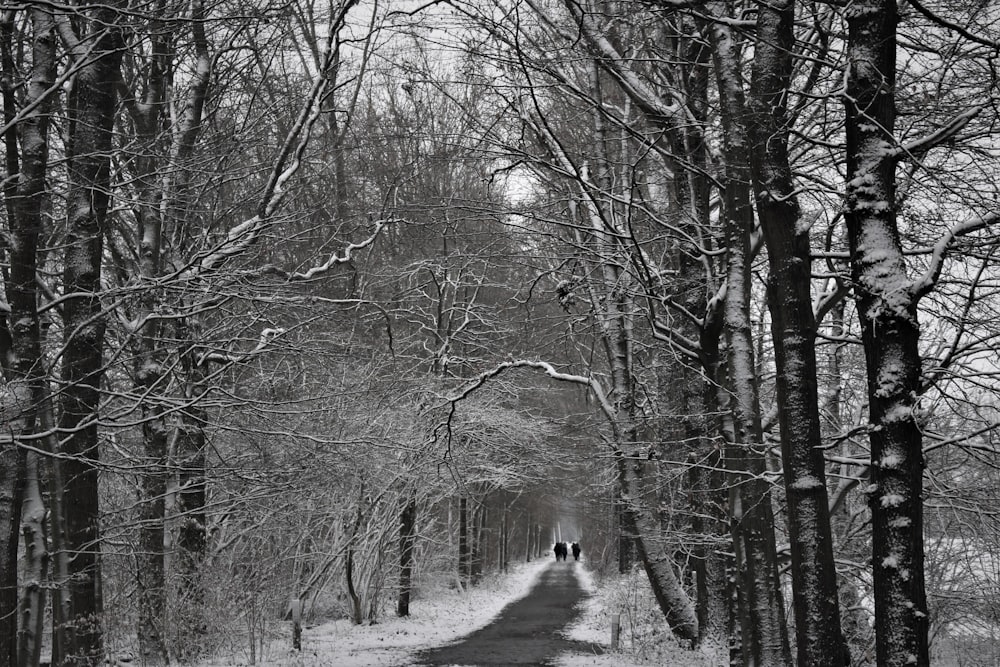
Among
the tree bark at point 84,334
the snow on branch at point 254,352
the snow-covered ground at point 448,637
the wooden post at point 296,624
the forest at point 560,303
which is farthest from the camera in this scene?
the wooden post at point 296,624

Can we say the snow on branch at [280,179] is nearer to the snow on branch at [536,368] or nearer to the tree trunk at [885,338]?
the snow on branch at [536,368]

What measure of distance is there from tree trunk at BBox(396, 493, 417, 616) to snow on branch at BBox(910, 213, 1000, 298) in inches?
652

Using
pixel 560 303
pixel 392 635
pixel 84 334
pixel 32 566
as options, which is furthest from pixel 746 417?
pixel 392 635

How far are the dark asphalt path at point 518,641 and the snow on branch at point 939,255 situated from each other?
10.7 metres

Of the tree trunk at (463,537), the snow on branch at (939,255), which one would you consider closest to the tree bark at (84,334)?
the snow on branch at (939,255)

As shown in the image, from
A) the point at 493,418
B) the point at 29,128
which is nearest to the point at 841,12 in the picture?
the point at 29,128

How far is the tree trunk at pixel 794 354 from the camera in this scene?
570cm

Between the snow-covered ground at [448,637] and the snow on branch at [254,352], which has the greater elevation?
the snow on branch at [254,352]

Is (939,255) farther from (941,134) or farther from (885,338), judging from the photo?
(941,134)

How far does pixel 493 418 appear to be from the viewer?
1977 centimetres

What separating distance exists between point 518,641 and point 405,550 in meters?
4.63

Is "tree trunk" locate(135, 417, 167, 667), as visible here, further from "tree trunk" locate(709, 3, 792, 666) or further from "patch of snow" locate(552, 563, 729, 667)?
"tree trunk" locate(709, 3, 792, 666)

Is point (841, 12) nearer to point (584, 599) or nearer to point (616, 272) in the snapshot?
point (616, 272)

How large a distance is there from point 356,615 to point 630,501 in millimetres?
9190
